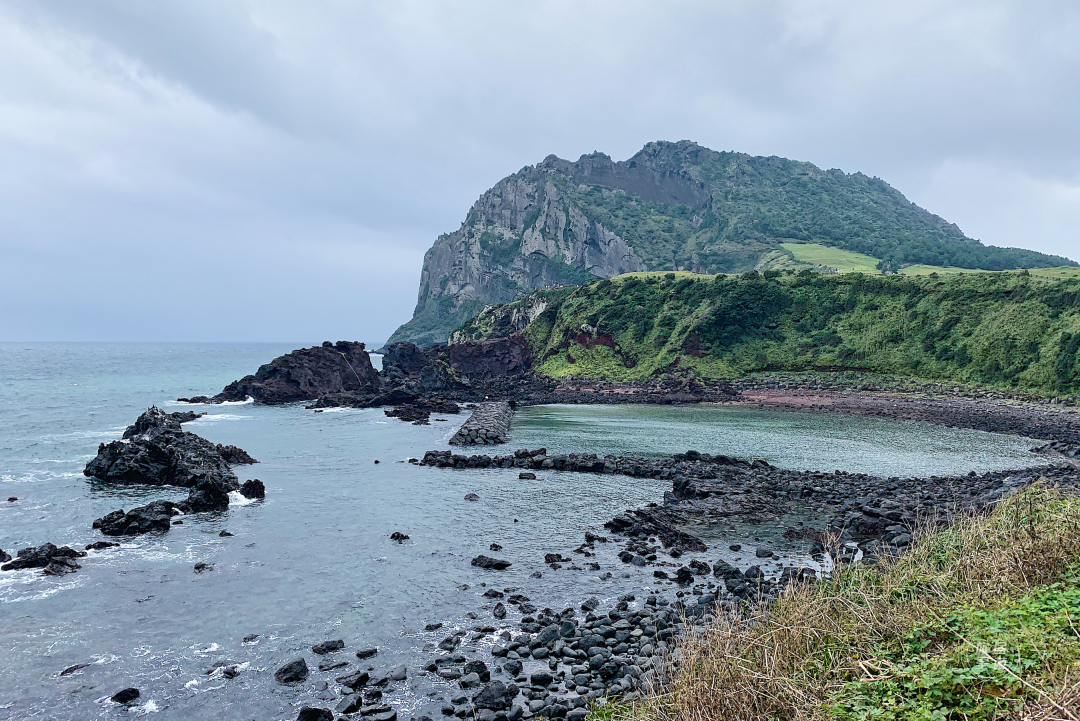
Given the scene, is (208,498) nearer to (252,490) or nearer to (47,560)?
(252,490)

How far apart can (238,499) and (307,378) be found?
192 ft

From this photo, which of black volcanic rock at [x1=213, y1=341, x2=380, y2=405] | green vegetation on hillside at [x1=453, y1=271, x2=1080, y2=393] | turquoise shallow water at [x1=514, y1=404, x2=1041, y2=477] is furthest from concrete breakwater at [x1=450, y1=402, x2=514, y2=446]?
green vegetation on hillside at [x1=453, y1=271, x2=1080, y2=393]

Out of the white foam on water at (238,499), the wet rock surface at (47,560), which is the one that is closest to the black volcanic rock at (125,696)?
the wet rock surface at (47,560)

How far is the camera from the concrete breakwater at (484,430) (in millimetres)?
46969

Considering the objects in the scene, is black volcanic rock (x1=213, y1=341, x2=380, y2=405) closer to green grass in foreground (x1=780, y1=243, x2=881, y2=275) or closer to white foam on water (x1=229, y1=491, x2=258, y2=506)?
white foam on water (x1=229, y1=491, x2=258, y2=506)

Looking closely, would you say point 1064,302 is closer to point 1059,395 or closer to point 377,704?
point 1059,395

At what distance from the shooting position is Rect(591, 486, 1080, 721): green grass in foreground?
6.87 metres

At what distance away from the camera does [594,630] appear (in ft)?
51.1

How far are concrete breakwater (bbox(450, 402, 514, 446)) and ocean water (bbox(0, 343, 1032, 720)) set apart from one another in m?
1.82

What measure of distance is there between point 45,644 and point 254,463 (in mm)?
25164

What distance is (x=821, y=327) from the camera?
9206cm

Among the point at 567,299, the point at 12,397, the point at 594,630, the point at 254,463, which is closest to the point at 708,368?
the point at 567,299

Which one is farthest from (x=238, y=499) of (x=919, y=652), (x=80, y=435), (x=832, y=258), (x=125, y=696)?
(x=832, y=258)

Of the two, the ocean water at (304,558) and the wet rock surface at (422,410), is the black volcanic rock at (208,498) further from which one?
the wet rock surface at (422,410)
